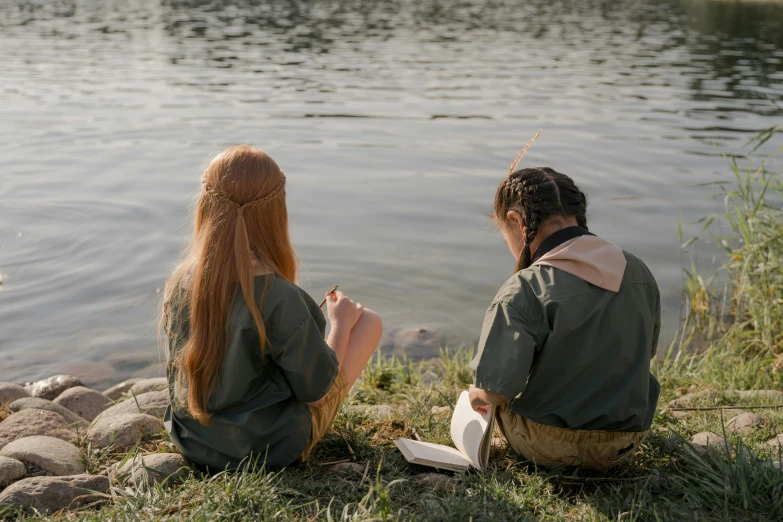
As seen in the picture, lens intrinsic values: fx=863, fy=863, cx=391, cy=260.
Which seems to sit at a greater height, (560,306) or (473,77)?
(560,306)

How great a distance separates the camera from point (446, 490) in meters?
3.14

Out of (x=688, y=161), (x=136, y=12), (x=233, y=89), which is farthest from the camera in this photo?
(x=136, y=12)

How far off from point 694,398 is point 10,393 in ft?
12.3

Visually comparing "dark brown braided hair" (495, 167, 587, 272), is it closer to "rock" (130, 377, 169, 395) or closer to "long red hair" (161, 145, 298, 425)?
"long red hair" (161, 145, 298, 425)

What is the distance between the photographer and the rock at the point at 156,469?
3.30m

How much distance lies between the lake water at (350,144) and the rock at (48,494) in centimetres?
133

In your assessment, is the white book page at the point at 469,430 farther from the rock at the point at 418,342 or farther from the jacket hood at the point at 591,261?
the rock at the point at 418,342

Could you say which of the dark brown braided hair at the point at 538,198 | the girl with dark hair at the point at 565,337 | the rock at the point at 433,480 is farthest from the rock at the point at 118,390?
the dark brown braided hair at the point at 538,198

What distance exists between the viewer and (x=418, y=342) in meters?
6.30

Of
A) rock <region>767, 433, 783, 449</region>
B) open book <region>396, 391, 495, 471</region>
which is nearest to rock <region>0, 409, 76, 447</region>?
open book <region>396, 391, 495, 471</region>

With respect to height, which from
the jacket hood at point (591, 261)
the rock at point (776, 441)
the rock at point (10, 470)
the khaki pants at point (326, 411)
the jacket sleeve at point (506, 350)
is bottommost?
the rock at point (776, 441)

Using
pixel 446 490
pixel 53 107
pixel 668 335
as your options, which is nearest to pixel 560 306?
pixel 446 490

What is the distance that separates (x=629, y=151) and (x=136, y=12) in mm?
20044

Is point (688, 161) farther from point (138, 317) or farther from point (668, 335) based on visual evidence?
point (138, 317)
